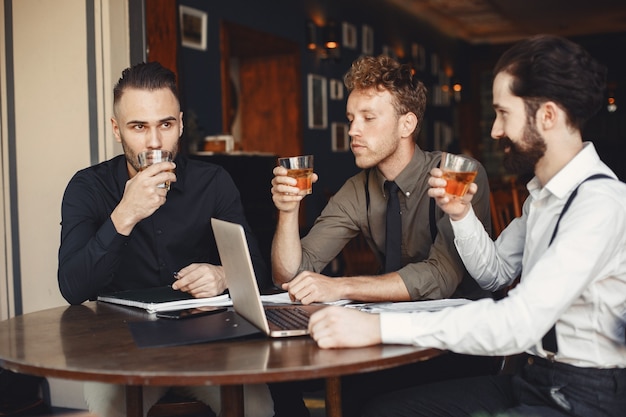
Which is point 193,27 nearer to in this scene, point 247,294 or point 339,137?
point 339,137

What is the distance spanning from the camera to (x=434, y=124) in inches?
471

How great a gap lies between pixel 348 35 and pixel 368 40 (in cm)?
63

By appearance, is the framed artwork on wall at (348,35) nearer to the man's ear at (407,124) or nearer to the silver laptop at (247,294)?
the man's ear at (407,124)

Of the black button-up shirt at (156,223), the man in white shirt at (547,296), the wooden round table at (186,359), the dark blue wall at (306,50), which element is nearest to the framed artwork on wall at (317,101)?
the dark blue wall at (306,50)

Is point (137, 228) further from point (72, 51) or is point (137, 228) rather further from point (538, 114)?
point (538, 114)

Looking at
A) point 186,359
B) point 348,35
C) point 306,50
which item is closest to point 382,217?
point 186,359

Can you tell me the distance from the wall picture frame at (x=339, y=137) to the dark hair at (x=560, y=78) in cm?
659

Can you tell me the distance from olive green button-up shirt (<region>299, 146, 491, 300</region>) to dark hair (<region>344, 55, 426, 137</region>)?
154mm

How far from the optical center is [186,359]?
56.4 inches

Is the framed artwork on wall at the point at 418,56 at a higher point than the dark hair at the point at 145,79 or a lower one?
higher

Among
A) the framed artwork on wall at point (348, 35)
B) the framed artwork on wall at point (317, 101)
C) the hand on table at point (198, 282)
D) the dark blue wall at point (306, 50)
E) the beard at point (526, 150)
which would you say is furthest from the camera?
the framed artwork on wall at point (348, 35)

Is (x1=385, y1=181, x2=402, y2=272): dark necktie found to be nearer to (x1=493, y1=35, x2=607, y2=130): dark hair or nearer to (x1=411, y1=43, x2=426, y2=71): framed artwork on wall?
(x1=493, y1=35, x2=607, y2=130): dark hair

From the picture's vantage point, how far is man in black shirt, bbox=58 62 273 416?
211 centimetres

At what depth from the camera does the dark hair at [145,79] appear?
2445 millimetres
